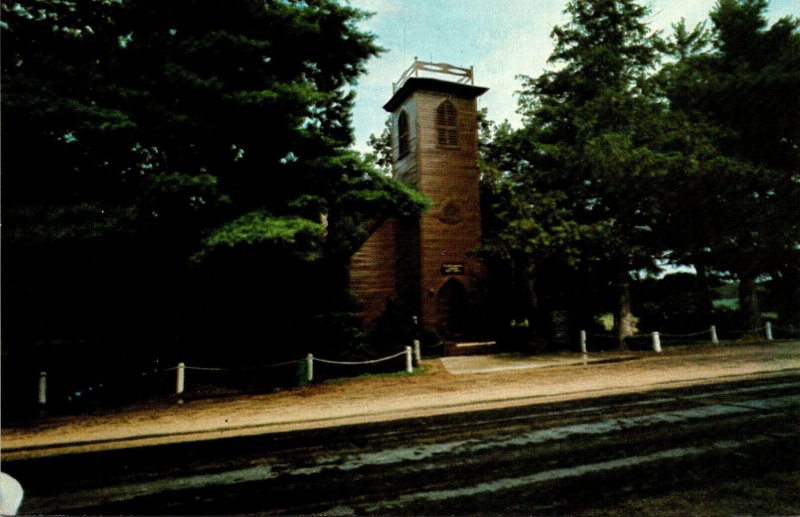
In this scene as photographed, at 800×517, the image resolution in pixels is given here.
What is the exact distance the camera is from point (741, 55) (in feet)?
66.7

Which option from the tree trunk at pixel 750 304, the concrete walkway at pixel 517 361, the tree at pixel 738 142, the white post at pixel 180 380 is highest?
the tree at pixel 738 142

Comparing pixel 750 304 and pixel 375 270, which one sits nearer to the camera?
pixel 750 304

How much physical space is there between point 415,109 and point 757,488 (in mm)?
20489

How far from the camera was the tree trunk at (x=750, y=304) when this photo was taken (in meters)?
21.7

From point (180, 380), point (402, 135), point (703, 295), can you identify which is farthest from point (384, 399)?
point (703, 295)

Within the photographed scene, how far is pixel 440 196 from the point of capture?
71.2ft

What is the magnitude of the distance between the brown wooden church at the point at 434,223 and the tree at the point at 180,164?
26.8 feet

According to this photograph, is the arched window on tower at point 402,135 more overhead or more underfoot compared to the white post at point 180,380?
more overhead

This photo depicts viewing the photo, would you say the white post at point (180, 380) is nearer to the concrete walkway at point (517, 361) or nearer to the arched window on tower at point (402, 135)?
the concrete walkway at point (517, 361)

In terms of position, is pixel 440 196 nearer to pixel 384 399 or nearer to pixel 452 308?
pixel 452 308

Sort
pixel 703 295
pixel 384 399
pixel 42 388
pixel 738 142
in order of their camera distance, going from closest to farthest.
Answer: pixel 42 388 < pixel 384 399 < pixel 738 142 < pixel 703 295

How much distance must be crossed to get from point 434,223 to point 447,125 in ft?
17.6

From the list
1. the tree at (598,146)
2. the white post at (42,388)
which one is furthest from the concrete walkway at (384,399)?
the tree at (598,146)

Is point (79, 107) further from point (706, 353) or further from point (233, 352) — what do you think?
point (706, 353)
